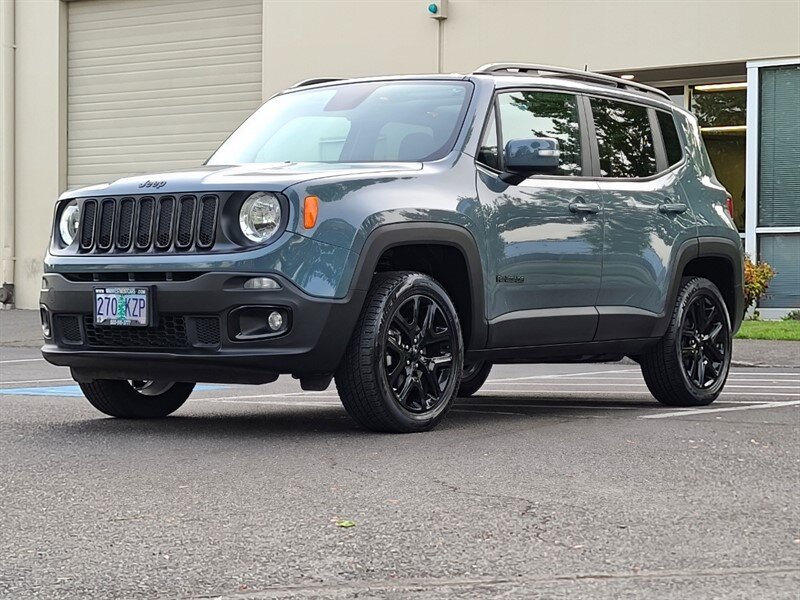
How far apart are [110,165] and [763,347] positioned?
1395 cm

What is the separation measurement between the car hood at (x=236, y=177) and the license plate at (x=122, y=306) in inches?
19.1

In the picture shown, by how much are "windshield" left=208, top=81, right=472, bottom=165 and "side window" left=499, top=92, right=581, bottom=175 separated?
0.91 ft

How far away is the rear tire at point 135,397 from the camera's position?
7750 mm

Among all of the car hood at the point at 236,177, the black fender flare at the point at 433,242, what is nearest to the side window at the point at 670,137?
the black fender flare at the point at 433,242

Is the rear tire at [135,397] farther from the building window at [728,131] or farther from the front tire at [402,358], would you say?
the building window at [728,131]

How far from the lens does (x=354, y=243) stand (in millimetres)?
6660

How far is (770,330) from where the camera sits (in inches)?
645

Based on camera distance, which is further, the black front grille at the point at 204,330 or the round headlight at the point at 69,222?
the round headlight at the point at 69,222

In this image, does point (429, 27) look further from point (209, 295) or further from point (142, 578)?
point (142, 578)

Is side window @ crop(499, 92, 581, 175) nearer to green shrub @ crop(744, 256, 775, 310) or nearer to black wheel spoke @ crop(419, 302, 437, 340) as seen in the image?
black wheel spoke @ crop(419, 302, 437, 340)

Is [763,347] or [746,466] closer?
[746,466]

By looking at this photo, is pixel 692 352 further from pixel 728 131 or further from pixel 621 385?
pixel 728 131

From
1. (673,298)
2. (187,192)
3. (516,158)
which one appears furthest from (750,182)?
(187,192)

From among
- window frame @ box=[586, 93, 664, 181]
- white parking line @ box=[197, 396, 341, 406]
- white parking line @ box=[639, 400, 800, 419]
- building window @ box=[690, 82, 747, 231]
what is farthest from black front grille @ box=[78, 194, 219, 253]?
building window @ box=[690, 82, 747, 231]
